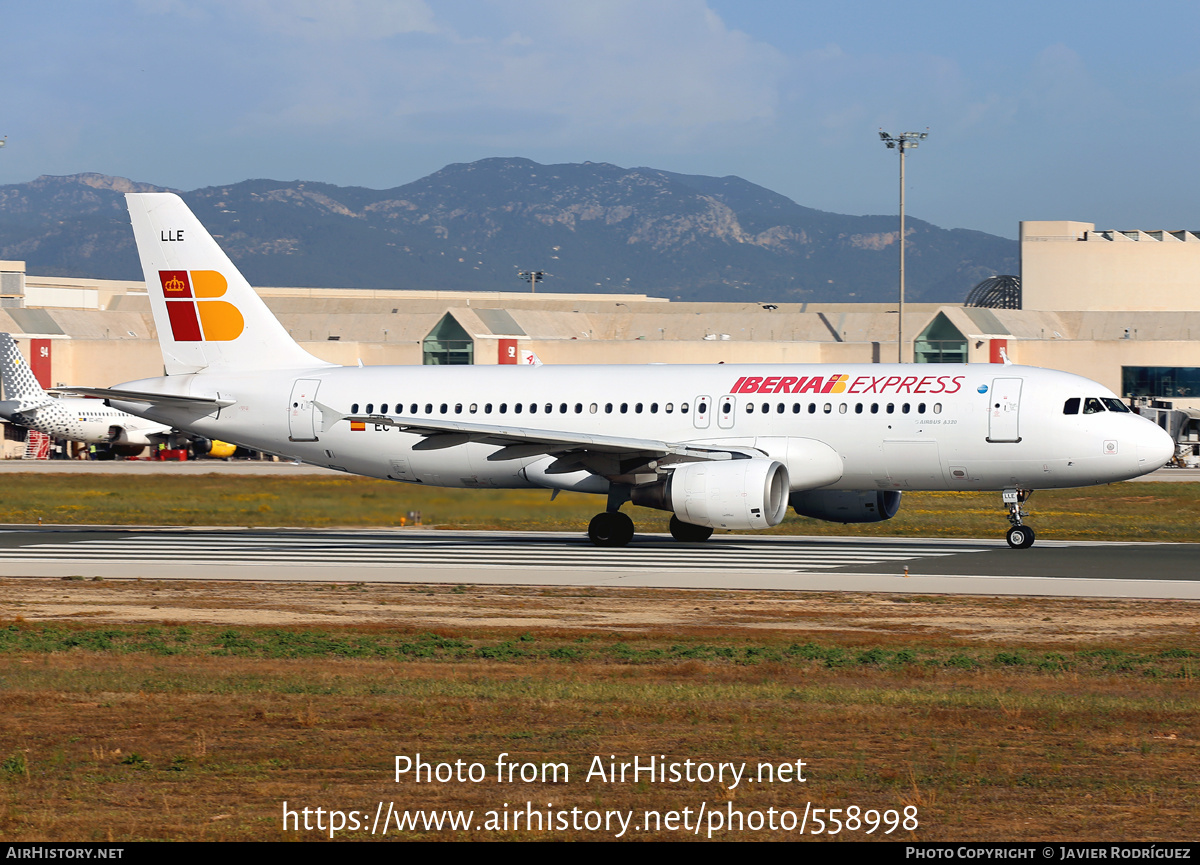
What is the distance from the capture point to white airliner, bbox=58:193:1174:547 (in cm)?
3045

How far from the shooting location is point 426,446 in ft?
106

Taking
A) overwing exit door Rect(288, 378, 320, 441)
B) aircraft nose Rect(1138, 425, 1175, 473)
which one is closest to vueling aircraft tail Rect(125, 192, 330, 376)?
overwing exit door Rect(288, 378, 320, 441)

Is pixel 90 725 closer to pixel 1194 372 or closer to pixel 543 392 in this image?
pixel 543 392

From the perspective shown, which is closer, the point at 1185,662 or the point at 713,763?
the point at 713,763

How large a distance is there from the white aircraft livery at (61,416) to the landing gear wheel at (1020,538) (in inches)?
2377

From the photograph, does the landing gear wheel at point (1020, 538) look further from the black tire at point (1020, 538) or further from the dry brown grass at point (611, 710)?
the dry brown grass at point (611, 710)

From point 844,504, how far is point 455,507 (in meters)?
9.05

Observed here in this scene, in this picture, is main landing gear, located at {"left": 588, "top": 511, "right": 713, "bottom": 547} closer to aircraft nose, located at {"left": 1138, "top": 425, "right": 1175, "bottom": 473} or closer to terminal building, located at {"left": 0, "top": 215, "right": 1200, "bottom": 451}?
aircraft nose, located at {"left": 1138, "top": 425, "right": 1175, "bottom": 473}

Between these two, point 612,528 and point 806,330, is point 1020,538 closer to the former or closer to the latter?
point 612,528

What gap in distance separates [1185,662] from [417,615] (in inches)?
418

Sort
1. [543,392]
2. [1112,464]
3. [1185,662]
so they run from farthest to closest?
[543,392], [1112,464], [1185,662]

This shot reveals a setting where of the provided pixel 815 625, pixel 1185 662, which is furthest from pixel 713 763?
pixel 815 625

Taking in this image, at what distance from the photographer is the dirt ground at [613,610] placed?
19844 millimetres

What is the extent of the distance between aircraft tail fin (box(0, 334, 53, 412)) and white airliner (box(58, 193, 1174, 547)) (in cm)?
4780
